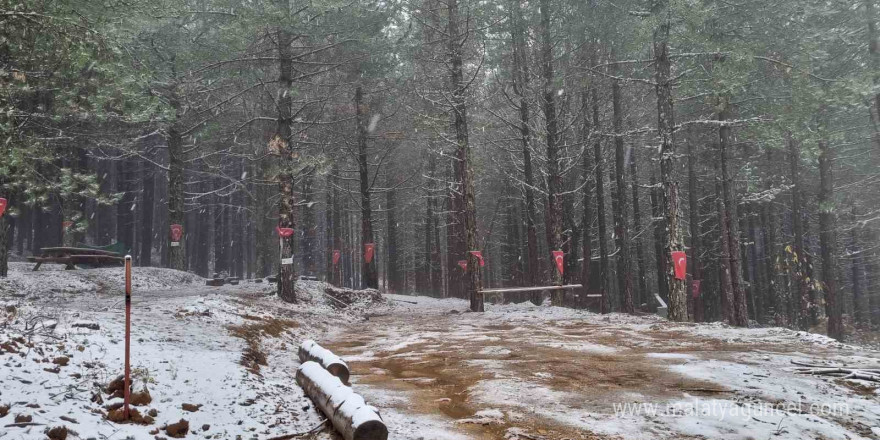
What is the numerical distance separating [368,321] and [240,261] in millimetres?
28865

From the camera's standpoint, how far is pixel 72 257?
67.0ft

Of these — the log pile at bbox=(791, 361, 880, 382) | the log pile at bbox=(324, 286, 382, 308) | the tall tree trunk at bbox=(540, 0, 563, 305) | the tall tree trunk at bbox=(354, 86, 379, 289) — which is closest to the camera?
the log pile at bbox=(791, 361, 880, 382)

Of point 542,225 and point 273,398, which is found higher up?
point 542,225

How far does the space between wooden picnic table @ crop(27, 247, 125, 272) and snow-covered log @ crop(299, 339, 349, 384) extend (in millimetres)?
14959

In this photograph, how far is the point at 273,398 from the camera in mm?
5621

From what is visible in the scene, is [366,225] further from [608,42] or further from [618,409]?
[618,409]

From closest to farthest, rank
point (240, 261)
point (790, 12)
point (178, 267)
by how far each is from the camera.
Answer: point (790, 12)
point (178, 267)
point (240, 261)

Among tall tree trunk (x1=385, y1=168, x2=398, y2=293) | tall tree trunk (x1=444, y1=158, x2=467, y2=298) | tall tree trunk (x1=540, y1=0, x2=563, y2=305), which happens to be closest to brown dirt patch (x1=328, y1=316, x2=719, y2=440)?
tall tree trunk (x1=540, y1=0, x2=563, y2=305)

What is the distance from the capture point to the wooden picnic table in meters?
19.0

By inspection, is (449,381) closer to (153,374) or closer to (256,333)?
(153,374)

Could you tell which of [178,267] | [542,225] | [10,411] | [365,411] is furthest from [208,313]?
[542,225]

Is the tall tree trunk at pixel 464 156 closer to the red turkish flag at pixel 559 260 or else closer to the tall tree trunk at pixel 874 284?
the red turkish flag at pixel 559 260

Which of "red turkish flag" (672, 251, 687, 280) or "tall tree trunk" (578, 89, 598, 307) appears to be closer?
"red turkish flag" (672, 251, 687, 280)

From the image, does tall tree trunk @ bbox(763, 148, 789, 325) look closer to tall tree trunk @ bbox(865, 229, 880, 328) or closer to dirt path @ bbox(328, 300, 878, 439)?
tall tree trunk @ bbox(865, 229, 880, 328)
